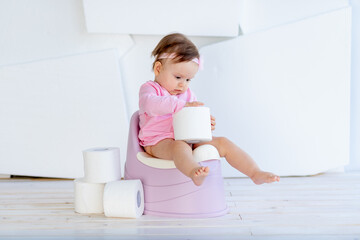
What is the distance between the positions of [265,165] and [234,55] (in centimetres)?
69

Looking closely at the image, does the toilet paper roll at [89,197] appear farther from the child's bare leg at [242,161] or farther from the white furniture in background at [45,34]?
the white furniture in background at [45,34]

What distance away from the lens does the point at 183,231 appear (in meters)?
1.41

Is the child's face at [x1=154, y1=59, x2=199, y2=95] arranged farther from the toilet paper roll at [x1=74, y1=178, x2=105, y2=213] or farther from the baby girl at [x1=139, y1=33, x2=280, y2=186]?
the toilet paper roll at [x1=74, y1=178, x2=105, y2=213]

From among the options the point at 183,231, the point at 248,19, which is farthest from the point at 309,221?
the point at 248,19

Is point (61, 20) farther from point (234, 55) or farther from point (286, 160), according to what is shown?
point (286, 160)

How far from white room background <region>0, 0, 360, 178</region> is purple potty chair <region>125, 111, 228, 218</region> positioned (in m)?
0.84

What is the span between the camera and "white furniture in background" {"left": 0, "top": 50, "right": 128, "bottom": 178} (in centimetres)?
247

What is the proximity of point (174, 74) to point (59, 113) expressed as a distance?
1040 mm

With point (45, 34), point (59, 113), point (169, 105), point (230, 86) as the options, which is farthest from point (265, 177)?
point (45, 34)

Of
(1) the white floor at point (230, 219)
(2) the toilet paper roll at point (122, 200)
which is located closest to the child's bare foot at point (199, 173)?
(1) the white floor at point (230, 219)

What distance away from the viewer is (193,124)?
1538 mm

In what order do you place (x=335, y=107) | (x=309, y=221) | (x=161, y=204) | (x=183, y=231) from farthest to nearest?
(x=335, y=107) → (x=161, y=204) → (x=309, y=221) → (x=183, y=231)

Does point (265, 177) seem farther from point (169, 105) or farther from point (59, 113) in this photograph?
point (59, 113)

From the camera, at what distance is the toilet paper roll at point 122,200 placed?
157cm
